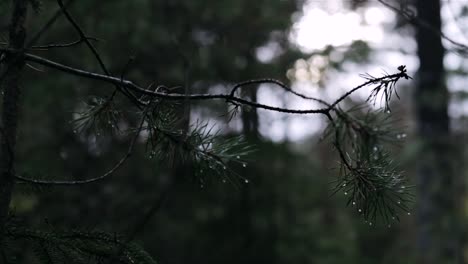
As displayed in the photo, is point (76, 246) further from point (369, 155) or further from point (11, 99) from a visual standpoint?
point (369, 155)

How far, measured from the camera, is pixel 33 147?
21.9 ft

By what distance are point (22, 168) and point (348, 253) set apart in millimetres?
4580

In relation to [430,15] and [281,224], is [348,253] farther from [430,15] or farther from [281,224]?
[430,15]

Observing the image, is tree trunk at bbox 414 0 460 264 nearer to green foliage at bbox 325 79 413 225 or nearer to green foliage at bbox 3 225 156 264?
green foliage at bbox 325 79 413 225

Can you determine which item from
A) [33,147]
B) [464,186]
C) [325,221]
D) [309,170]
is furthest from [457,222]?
[33,147]

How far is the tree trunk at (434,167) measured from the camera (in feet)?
23.2

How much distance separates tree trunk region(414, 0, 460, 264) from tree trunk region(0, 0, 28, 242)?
6.05m

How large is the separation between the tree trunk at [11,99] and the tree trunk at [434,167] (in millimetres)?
6053

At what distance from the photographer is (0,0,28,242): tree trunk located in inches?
68.9

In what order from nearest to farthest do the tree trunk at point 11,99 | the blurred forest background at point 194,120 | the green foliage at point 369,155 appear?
the green foliage at point 369,155
the tree trunk at point 11,99
the blurred forest background at point 194,120

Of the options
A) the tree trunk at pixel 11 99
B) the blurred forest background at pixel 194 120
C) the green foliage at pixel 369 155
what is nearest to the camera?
the green foliage at pixel 369 155

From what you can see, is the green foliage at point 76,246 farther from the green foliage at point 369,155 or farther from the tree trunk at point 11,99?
the green foliage at point 369,155

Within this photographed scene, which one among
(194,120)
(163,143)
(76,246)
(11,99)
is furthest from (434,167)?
(11,99)

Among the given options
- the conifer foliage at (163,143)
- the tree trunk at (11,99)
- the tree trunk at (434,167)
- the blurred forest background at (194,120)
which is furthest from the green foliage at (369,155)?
the tree trunk at (434,167)
